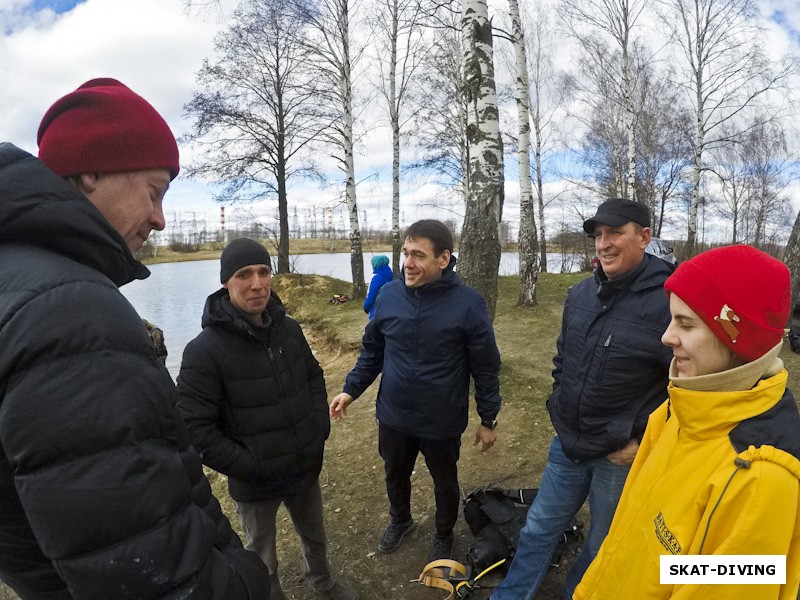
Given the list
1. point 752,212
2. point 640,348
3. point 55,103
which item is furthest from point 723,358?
point 752,212

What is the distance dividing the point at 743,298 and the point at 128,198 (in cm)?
159

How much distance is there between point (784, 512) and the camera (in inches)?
41.5

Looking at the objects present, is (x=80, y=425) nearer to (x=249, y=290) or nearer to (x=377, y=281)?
(x=249, y=290)

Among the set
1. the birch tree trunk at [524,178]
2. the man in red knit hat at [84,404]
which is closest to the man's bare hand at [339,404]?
the man in red knit hat at [84,404]

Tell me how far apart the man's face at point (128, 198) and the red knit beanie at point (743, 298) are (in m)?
1.48

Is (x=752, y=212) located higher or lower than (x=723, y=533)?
higher

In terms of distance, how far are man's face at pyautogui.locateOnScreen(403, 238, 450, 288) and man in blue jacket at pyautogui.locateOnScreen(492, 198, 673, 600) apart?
735 mm

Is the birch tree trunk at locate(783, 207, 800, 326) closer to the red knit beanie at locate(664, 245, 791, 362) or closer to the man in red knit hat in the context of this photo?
the red knit beanie at locate(664, 245, 791, 362)

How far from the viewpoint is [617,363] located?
196 centimetres

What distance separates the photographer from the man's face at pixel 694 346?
130cm

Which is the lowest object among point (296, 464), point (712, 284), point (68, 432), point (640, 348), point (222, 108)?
point (296, 464)

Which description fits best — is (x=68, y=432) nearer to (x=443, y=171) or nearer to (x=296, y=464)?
(x=296, y=464)

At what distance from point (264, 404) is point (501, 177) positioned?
4169mm

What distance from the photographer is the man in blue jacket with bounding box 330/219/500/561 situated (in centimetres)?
260
